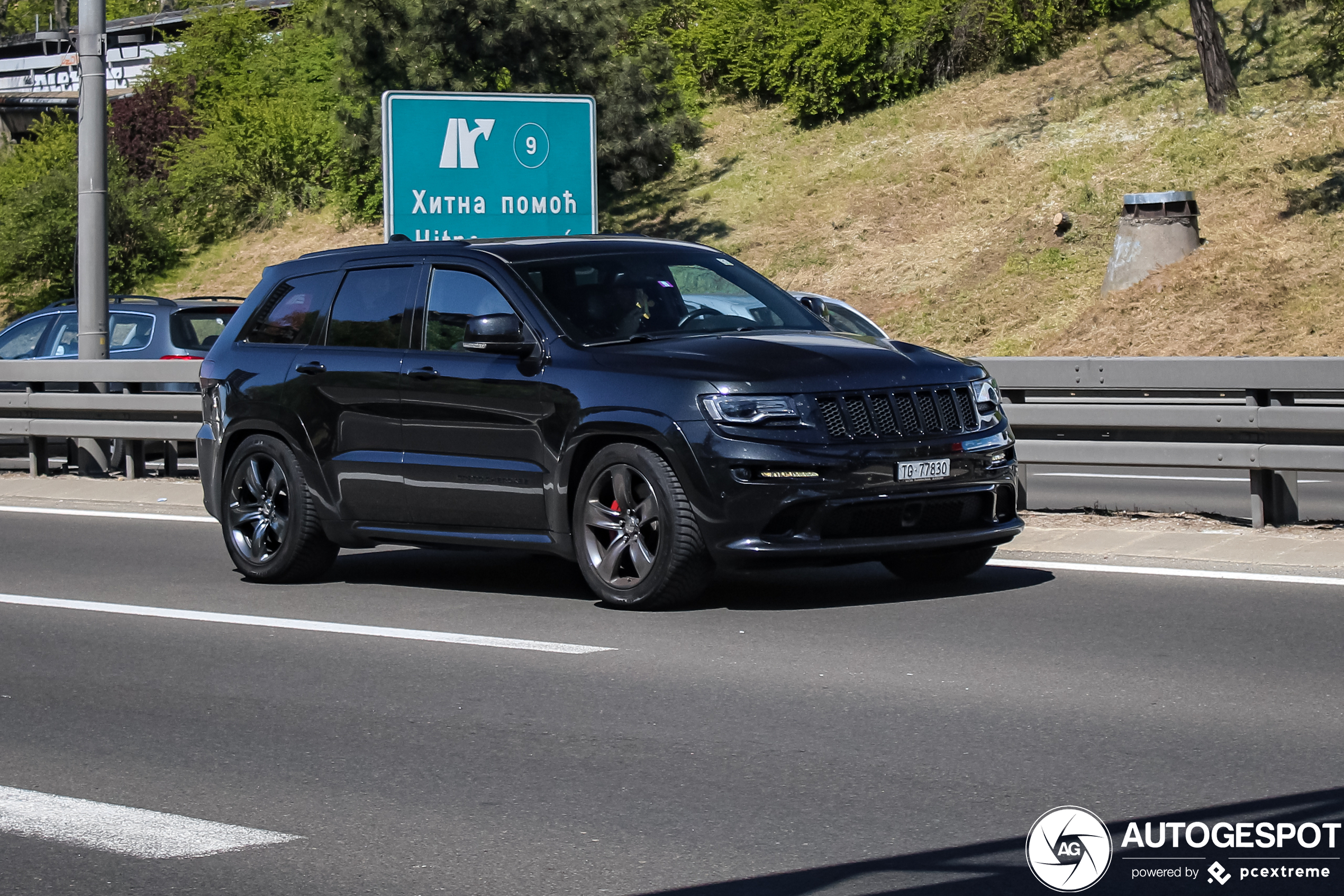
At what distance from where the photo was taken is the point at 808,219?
37125 millimetres

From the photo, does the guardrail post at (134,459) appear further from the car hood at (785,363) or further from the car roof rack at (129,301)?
the car hood at (785,363)

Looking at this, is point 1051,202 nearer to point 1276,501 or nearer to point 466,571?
point 1276,501

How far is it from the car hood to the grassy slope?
16786 millimetres

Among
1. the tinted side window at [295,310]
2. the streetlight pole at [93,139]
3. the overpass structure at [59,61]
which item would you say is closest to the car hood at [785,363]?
the tinted side window at [295,310]

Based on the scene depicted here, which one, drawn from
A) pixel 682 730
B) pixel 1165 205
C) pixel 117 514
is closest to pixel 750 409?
pixel 682 730

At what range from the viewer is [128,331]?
17.5 metres

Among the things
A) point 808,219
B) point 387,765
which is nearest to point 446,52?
point 808,219

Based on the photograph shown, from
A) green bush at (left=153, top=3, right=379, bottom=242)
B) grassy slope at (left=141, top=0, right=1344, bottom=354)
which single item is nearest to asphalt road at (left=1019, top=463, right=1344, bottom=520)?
grassy slope at (left=141, top=0, right=1344, bottom=354)

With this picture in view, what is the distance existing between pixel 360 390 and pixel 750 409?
Result: 247 cm

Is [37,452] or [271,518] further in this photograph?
[37,452]

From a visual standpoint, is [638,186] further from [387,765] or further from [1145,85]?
[387,765]

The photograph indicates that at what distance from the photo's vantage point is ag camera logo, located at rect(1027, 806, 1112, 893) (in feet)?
14.7

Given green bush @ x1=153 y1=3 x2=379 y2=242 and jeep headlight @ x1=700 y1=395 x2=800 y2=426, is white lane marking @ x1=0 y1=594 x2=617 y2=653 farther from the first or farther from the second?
green bush @ x1=153 y1=3 x2=379 y2=242

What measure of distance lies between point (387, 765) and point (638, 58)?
113 feet
